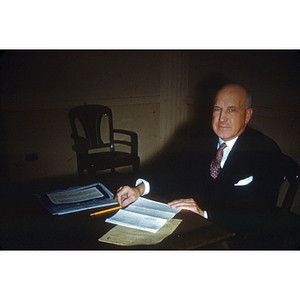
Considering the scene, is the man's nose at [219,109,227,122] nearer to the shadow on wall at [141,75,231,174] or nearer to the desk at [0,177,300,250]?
the desk at [0,177,300,250]

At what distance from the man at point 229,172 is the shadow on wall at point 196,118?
5.76ft

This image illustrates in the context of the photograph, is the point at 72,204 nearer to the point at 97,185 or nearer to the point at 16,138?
the point at 97,185

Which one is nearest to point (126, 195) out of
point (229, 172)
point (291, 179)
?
point (229, 172)

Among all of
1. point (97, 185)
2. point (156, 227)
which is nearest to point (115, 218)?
point (156, 227)

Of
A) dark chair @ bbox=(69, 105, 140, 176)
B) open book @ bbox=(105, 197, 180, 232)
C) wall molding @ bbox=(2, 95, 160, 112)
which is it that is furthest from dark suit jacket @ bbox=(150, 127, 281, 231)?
wall molding @ bbox=(2, 95, 160, 112)

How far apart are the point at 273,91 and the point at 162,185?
1758 millimetres

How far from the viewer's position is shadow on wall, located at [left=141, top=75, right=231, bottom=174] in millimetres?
3821

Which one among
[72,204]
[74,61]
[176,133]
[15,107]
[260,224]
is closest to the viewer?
[260,224]

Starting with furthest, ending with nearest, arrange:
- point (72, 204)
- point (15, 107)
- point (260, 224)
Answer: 1. point (15, 107)
2. point (72, 204)
3. point (260, 224)

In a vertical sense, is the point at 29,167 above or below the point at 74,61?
below

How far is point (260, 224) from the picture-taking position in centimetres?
125

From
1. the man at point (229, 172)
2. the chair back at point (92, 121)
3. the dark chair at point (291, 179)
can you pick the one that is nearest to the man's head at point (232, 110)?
the man at point (229, 172)

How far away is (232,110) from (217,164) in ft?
1.11

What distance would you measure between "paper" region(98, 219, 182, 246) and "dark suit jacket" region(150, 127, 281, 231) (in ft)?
0.95
